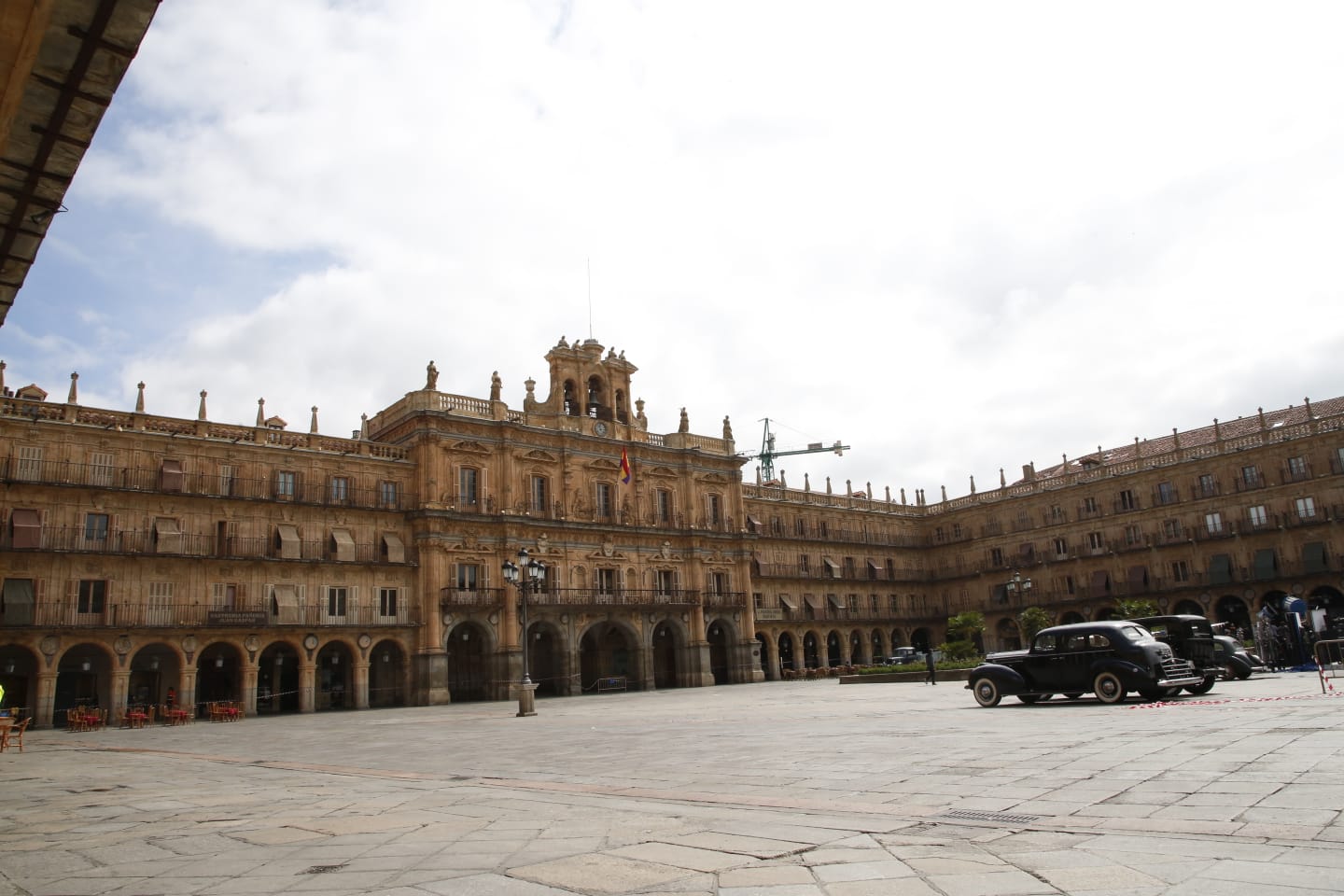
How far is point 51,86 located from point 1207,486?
195 feet

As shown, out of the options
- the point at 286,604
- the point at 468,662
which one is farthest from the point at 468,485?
the point at 286,604

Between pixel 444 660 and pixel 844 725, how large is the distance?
28.0 metres

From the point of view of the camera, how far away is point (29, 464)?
33.7 meters

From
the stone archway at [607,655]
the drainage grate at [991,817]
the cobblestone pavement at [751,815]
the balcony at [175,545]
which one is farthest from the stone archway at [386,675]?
the drainage grate at [991,817]

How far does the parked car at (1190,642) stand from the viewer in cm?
1891

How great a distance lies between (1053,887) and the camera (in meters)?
4.82

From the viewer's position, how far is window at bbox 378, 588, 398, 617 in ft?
134

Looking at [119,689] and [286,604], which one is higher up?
[286,604]

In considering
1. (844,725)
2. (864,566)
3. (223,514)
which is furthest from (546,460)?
(844,725)

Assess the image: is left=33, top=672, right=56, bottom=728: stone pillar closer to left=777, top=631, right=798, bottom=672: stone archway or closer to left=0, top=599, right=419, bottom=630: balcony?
left=0, top=599, right=419, bottom=630: balcony

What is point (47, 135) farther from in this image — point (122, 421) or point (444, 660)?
point (444, 660)

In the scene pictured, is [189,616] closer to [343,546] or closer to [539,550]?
[343,546]

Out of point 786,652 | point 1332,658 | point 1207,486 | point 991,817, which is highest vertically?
point 1207,486

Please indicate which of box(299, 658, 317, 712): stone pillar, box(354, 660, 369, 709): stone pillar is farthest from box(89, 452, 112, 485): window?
box(354, 660, 369, 709): stone pillar
